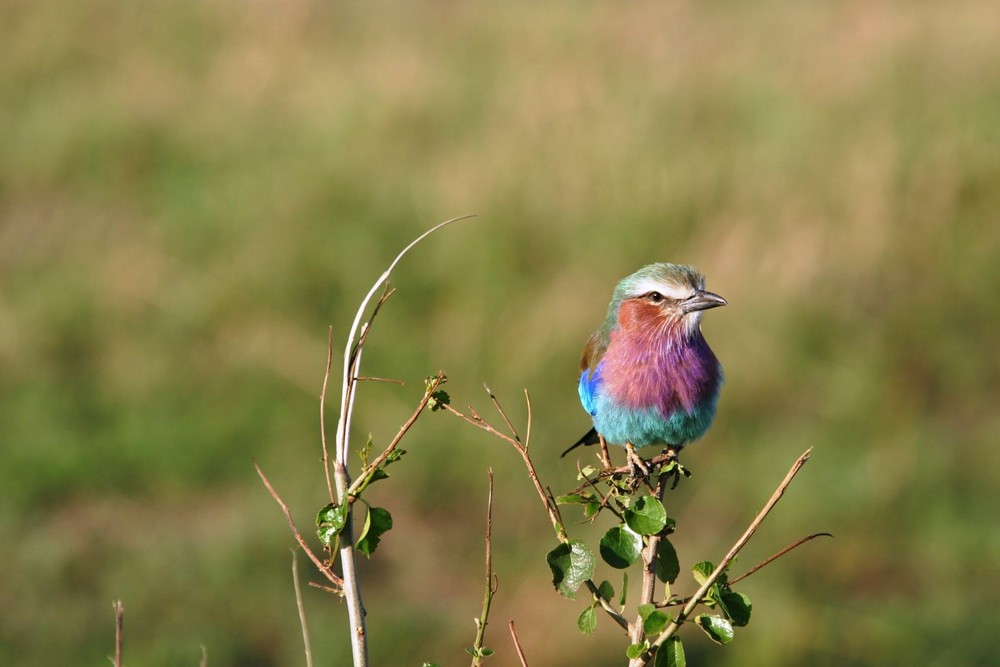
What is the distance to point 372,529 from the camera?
189cm

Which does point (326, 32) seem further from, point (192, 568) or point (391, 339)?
point (192, 568)

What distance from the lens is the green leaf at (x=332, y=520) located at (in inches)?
69.8

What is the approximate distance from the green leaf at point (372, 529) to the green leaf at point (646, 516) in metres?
0.37

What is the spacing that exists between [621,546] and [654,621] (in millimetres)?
143

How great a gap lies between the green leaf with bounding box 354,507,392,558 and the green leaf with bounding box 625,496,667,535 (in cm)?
37

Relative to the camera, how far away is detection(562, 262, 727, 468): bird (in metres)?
2.90

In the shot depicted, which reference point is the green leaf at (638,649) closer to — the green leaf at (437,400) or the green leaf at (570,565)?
the green leaf at (570,565)

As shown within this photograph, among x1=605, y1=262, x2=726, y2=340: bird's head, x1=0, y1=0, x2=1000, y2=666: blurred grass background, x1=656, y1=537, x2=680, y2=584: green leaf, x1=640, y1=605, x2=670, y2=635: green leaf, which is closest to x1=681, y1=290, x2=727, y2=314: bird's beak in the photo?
x1=605, y1=262, x2=726, y2=340: bird's head

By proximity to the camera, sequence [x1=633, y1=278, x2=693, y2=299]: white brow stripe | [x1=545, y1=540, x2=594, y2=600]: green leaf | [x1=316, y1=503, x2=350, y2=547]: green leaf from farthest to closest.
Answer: [x1=633, y1=278, x2=693, y2=299]: white brow stripe → [x1=545, y1=540, x2=594, y2=600]: green leaf → [x1=316, y1=503, x2=350, y2=547]: green leaf

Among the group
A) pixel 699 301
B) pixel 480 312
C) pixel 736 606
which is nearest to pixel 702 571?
pixel 736 606

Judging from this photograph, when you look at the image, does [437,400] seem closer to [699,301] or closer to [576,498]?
[576,498]

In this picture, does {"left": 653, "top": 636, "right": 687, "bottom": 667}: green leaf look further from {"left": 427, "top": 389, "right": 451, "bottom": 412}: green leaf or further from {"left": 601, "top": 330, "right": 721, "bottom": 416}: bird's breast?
{"left": 601, "top": 330, "right": 721, "bottom": 416}: bird's breast

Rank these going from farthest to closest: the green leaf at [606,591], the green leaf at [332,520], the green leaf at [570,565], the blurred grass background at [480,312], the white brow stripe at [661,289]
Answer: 1. the blurred grass background at [480,312]
2. the white brow stripe at [661,289]
3. the green leaf at [606,591]
4. the green leaf at [570,565]
5. the green leaf at [332,520]

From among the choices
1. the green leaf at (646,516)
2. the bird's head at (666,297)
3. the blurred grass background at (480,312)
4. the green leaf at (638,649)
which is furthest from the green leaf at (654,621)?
the blurred grass background at (480,312)
